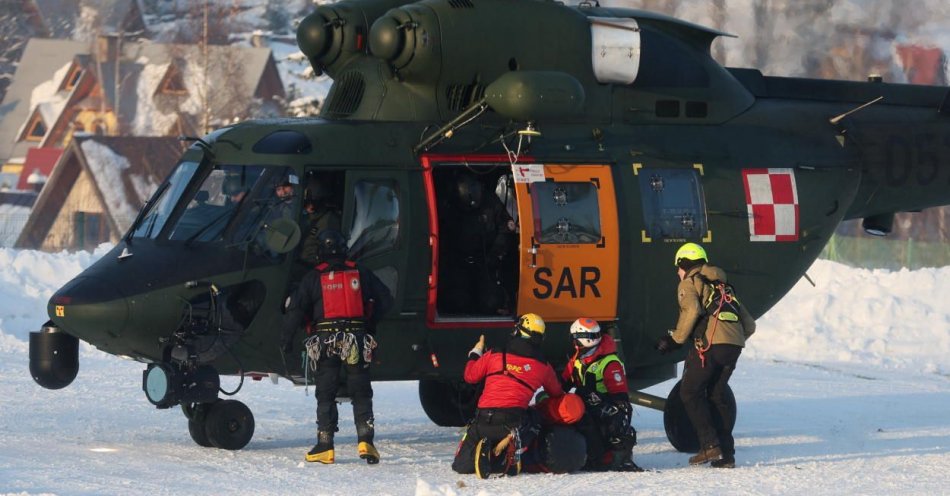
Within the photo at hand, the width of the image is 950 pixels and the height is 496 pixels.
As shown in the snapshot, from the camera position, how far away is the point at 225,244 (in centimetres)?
1174

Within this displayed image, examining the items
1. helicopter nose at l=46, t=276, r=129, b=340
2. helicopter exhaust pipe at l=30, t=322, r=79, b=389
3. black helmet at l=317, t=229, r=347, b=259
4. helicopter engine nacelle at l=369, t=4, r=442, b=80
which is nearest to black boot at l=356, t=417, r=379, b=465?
black helmet at l=317, t=229, r=347, b=259

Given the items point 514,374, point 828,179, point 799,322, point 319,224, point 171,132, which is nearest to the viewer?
point 514,374

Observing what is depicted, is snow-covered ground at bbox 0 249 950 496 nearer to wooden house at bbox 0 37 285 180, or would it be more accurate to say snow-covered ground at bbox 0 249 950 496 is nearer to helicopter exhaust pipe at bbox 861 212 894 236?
helicopter exhaust pipe at bbox 861 212 894 236

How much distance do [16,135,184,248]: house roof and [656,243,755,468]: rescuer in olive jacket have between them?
39.9 metres

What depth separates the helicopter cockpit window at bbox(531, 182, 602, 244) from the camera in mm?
12367

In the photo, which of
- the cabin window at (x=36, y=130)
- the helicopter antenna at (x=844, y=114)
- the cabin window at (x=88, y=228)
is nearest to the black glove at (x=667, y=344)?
the helicopter antenna at (x=844, y=114)

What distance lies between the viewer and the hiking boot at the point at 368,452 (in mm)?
11453

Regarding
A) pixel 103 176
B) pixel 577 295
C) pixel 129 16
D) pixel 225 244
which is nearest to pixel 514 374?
pixel 577 295

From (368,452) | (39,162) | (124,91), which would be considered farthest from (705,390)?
(39,162)

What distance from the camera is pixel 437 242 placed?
12.1m

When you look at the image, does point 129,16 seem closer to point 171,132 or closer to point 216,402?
point 171,132

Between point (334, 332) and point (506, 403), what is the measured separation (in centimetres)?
140

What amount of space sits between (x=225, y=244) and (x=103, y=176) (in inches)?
1569

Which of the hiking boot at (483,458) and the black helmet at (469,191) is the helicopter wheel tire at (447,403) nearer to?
the black helmet at (469,191)
